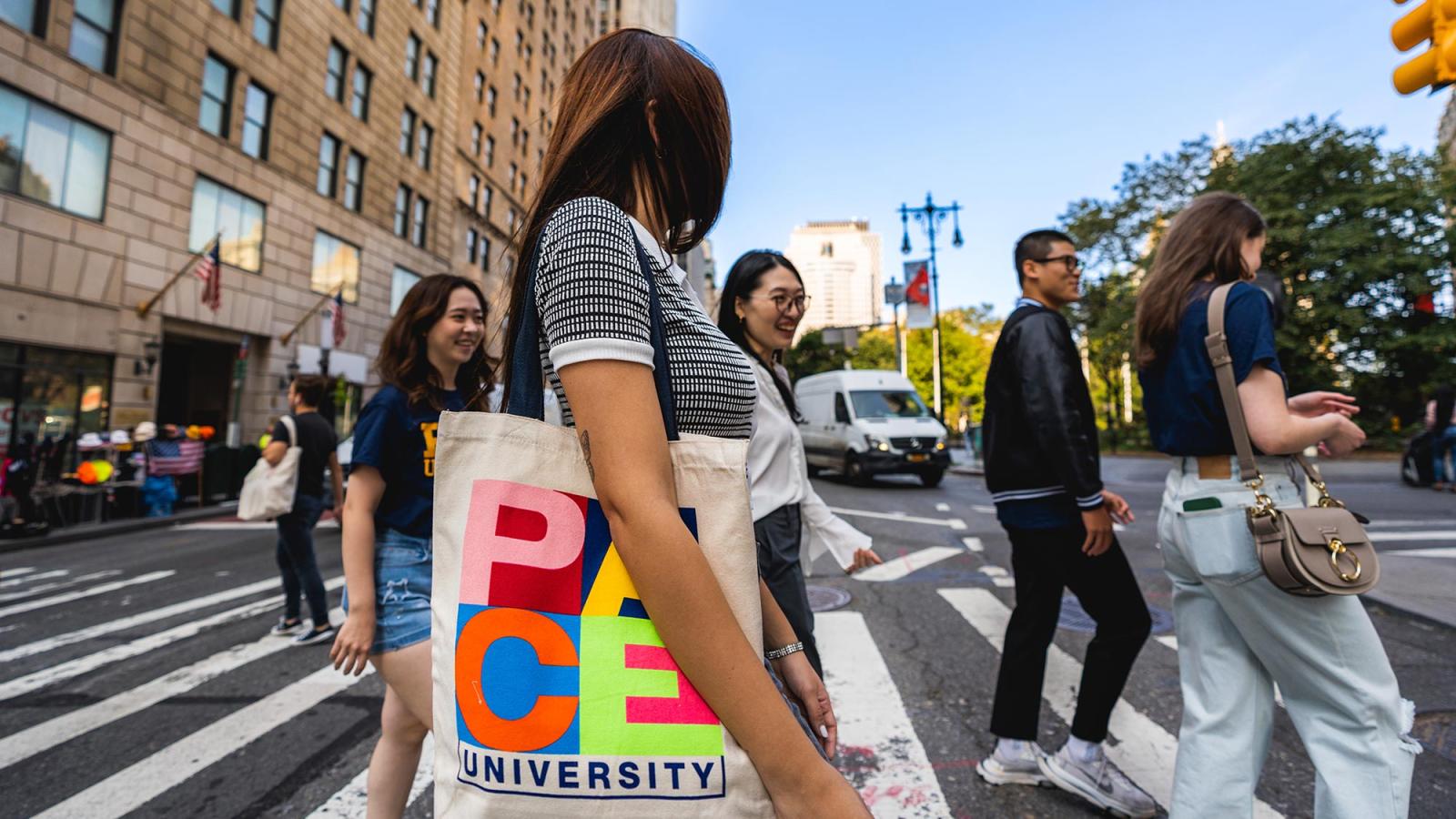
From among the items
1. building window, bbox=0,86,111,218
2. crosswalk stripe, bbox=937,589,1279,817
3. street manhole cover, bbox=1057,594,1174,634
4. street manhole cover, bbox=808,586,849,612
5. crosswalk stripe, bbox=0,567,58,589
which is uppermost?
building window, bbox=0,86,111,218

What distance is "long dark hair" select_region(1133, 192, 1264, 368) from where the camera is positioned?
2396mm

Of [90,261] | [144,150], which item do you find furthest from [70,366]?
[144,150]

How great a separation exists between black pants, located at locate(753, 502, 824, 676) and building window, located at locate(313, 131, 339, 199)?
23.3 metres

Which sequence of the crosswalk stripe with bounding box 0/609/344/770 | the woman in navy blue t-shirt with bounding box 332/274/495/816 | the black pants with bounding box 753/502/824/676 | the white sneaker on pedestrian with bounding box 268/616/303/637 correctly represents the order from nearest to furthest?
the woman in navy blue t-shirt with bounding box 332/274/495/816 → the black pants with bounding box 753/502/824/676 → the crosswalk stripe with bounding box 0/609/344/770 → the white sneaker on pedestrian with bounding box 268/616/303/637

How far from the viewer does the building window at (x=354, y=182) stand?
22766 mm

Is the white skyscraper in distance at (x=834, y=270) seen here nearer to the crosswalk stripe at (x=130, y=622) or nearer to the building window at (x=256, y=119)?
the building window at (x=256, y=119)

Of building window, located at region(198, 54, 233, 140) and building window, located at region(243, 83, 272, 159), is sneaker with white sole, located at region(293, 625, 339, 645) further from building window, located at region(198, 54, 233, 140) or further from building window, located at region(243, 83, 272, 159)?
building window, located at region(243, 83, 272, 159)

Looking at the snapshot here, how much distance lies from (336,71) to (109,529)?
53.6 ft

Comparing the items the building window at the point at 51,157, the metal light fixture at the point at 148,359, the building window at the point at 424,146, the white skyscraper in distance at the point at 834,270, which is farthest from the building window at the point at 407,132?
the white skyscraper in distance at the point at 834,270

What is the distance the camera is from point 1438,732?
10.7 feet

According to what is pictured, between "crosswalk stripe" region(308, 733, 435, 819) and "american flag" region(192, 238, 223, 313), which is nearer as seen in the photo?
"crosswalk stripe" region(308, 733, 435, 819)

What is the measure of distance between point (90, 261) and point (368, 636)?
1739 centimetres

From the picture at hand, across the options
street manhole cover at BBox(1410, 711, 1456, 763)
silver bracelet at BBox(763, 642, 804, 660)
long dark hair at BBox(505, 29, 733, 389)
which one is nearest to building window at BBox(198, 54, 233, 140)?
long dark hair at BBox(505, 29, 733, 389)

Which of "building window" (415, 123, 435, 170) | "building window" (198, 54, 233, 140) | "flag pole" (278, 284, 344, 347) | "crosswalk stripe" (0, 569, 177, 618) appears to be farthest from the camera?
"building window" (415, 123, 435, 170)
